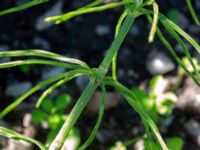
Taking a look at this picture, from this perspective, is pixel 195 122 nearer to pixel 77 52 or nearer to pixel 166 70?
pixel 166 70

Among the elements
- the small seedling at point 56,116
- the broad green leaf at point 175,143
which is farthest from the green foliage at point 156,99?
the small seedling at point 56,116

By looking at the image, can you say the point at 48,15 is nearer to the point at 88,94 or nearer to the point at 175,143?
the point at 175,143

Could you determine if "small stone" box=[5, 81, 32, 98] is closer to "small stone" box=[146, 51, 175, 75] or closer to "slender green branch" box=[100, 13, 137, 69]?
"small stone" box=[146, 51, 175, 75]

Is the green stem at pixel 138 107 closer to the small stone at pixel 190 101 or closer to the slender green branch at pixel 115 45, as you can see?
the slender green branch at pixel 115 45

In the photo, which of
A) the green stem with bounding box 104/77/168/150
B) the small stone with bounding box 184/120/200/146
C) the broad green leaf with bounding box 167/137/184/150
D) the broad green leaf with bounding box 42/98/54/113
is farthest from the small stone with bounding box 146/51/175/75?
the green stem with bounding box 104/77/168/150

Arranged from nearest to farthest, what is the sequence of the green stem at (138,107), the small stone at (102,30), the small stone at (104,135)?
the green stem at (138,107)
the small stone at (104,135)
the small stone at (102,30)

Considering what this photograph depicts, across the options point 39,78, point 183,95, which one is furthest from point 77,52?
point 183,95
